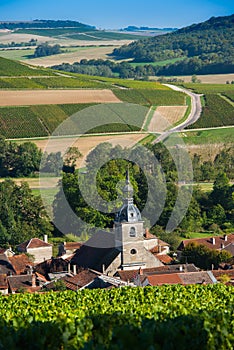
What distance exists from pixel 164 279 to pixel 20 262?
1037cm

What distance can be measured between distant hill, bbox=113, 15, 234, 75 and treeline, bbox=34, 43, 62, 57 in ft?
34.4

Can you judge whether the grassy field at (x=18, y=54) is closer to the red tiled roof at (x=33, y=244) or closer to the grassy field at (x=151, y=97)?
the grassy field at (x=151, y=97)

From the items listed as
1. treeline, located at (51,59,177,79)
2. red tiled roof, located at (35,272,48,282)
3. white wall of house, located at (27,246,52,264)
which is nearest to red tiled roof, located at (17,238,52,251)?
white wall of house, located at (27,246,52,264)

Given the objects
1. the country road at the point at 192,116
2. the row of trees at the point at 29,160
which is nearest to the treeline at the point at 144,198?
the row of trees at the point at 29,160

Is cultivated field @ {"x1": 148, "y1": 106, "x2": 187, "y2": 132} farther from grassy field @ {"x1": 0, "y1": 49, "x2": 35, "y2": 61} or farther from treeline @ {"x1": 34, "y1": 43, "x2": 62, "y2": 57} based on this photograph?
treeline @ {"x1": 34, "y1": 43, "x2": 62, "y2": 57}

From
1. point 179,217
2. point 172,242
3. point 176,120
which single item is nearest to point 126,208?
point 172,242

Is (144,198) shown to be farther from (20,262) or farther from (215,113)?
(215,113)

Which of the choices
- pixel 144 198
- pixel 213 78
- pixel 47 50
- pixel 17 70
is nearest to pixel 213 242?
pixel 144 198

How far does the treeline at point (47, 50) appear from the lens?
16225 cm

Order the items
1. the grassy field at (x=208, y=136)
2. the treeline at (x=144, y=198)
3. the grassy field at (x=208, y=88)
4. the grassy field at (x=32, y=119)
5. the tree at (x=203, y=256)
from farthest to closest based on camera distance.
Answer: the grassy field at (x=208, y=88)
the grassy field at (x=208, y=136)
the grassy field at (x=32, y=119)
the treeline at (x=144, y=198)
the tree at (x=203, y=256)

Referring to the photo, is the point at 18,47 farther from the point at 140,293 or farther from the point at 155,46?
the point at 140,293

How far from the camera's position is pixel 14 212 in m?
56.4

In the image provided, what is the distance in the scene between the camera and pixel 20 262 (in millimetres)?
44500

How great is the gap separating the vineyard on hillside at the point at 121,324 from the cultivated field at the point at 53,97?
62.2 metres
